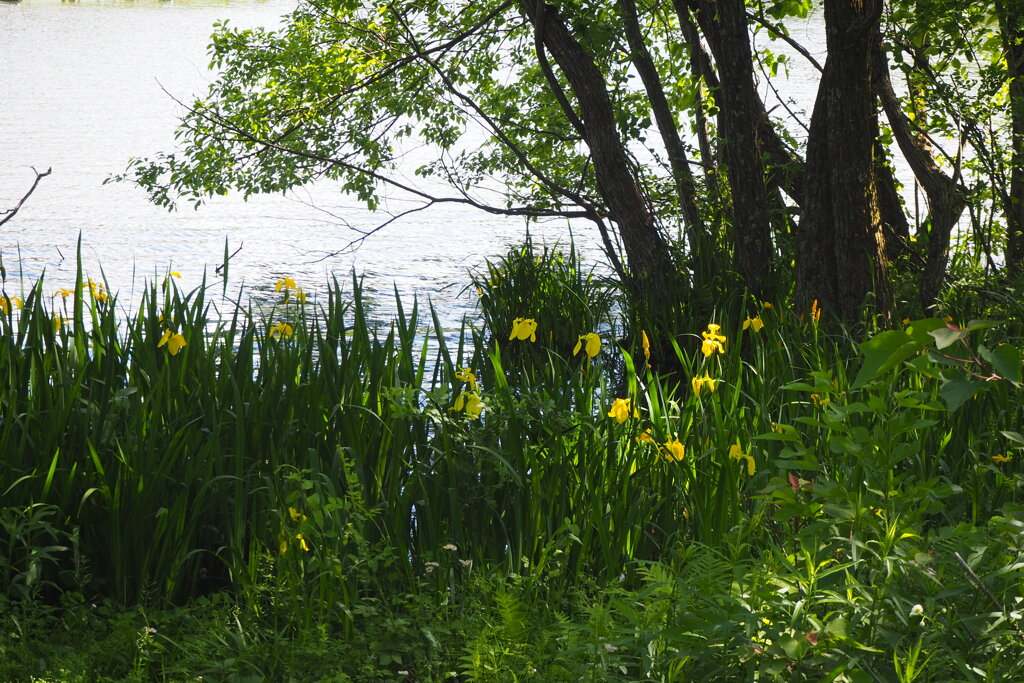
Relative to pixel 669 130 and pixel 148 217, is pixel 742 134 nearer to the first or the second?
pixel 669 130

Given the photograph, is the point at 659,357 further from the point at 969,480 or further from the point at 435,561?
the point at 435,561

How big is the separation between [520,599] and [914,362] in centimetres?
113

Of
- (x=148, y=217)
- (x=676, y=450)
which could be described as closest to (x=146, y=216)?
(x=148, y=217)

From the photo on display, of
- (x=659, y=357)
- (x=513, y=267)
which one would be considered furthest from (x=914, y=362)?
(x=513, y=267)

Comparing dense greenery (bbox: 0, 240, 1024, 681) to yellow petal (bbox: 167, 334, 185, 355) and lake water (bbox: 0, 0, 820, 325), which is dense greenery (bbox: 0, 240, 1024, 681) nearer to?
yellow petal (bbox: 167, 334, 185, 355)

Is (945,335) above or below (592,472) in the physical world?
above

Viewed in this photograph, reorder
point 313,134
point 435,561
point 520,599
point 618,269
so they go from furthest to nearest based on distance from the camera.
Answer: point 313,134
point 618,269
point 435,561
point 520,599

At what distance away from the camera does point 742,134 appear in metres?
4.91

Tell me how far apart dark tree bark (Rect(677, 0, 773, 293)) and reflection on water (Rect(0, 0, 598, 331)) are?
7.80ft

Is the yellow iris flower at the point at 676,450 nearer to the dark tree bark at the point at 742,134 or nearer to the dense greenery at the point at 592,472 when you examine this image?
the dense greenery at the point at 592,472

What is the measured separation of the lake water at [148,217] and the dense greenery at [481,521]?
162 cm

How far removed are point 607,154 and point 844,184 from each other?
52.6 inches

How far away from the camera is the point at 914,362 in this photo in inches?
62.3

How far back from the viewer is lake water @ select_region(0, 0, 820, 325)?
897cm
